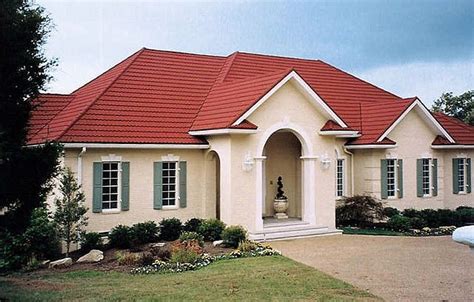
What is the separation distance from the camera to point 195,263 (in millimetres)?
14336

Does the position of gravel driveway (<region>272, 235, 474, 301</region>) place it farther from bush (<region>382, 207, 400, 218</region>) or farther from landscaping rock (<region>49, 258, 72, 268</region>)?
landscaping rock (<region>49, 258, 72, 268</region>)

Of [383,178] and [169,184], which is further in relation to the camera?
[383,178]

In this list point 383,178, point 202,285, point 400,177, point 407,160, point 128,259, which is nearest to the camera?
point 202,285

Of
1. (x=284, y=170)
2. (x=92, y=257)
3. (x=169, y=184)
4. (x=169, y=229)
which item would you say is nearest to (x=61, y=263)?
(x=92, y=257)

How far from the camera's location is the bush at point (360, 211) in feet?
73.9

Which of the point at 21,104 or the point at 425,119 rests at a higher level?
the point at 425,119

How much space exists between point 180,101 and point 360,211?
30.3 feet

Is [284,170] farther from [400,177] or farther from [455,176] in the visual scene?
[455,176]

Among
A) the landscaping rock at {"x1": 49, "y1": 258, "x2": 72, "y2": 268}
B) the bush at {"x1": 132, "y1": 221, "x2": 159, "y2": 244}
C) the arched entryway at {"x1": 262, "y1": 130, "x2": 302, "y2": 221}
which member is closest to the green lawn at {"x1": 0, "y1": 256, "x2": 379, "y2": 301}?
the landscaping rock at {"x1": 49, "y1": 258, "x2": 72, "y2": 268}

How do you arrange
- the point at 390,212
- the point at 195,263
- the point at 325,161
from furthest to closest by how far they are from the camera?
the point at 390,212, the point at 325,161, the point at 195,263

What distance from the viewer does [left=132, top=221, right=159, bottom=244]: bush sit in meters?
17.7

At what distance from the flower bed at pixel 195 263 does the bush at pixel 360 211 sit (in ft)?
26.7

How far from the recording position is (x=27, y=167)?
11.1m

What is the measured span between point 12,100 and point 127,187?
825cm
